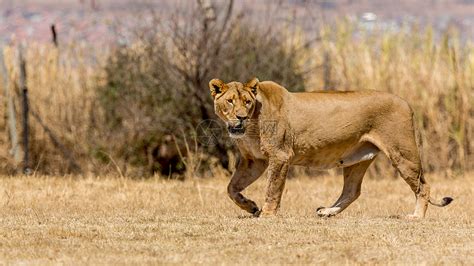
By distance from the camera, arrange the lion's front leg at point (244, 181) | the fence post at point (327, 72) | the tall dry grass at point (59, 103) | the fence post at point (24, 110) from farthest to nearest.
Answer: the fence post at point (327, 72) < the tall dry grass at point (59, 103) < the fence post at point (24, 110) < the lion's front leg at point (244, 181)

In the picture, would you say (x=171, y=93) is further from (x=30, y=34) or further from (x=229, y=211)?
(x=229, y=211)

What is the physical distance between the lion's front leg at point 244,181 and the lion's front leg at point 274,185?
0.22 m

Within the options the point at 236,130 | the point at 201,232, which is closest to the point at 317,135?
the point at 236,130

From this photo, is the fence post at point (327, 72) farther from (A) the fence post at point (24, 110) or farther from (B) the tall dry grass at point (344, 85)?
(A) the fence post at point (24, 110)

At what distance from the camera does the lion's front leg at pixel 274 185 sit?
472 inches

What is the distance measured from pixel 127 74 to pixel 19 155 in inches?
94.5

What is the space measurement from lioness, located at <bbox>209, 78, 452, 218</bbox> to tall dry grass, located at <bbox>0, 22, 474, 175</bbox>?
755 cm

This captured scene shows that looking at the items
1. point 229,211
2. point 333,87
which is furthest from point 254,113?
point 333,87

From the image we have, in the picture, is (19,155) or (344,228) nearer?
(344,228)

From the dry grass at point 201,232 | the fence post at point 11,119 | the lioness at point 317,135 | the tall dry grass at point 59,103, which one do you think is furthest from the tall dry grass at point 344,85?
the lioness at point 317,135

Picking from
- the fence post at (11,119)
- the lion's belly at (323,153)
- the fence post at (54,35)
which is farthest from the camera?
the fence post at (54,35)

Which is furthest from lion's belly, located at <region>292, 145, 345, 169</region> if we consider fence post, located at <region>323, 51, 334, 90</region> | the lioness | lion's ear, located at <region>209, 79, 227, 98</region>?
fence post, located at <region>323, 51, 334, 90</region>

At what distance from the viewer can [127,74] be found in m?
20.4

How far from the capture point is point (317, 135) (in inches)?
490
